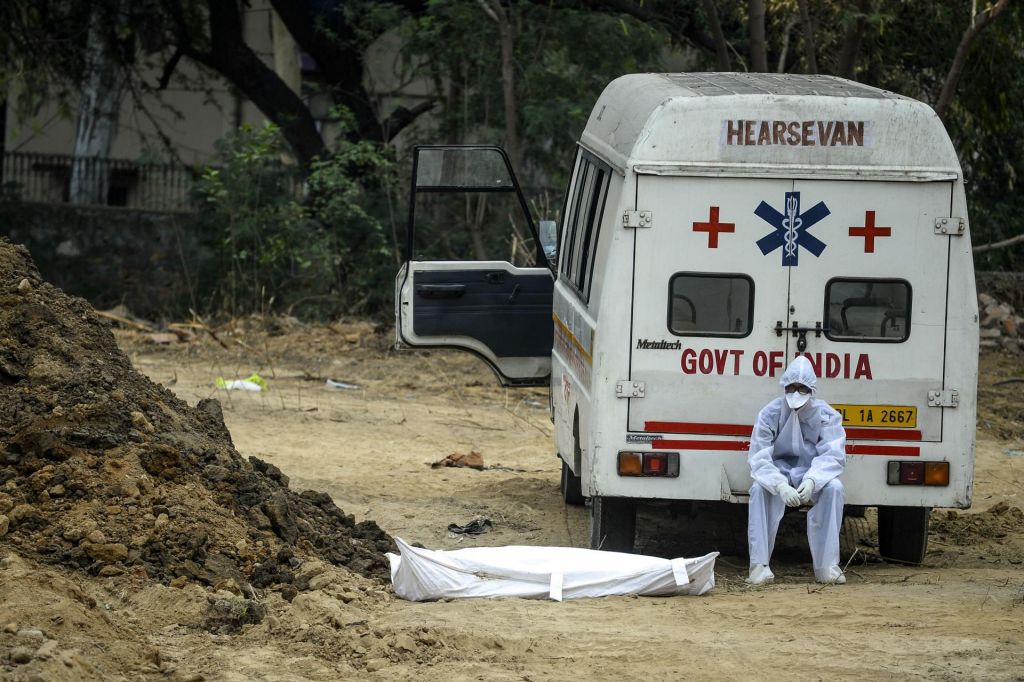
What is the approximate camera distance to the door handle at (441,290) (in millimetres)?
9969

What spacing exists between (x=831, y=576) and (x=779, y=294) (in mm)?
1475

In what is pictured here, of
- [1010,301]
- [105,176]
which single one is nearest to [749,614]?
[1010,301]

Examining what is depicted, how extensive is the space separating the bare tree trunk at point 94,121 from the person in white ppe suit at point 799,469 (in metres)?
15.7

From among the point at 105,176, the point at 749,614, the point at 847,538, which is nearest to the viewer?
the point at 749,614

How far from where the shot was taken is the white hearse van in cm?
748

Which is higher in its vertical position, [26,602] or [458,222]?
[458,222]

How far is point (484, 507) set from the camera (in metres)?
9.87

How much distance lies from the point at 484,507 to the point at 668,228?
305 cm

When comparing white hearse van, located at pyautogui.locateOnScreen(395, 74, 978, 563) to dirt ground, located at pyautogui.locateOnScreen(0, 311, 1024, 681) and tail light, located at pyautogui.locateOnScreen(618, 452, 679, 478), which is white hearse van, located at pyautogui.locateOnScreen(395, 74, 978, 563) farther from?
dirt ground, located at pyautogui.locateOnScreen(0, 311, 1024, 681)

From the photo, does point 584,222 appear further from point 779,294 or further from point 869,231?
point 869,231

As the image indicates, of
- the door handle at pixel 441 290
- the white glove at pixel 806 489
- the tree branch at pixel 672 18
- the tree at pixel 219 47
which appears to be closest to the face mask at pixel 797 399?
the white glove at pixel 806 489

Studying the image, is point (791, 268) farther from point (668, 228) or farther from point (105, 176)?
point (105, 176)

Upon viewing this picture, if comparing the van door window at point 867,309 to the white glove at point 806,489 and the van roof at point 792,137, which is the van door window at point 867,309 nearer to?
the van roof at point 792,137

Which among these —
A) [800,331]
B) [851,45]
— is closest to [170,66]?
[851,45]
